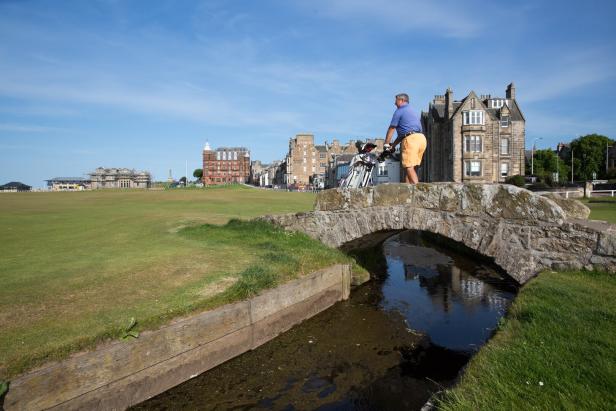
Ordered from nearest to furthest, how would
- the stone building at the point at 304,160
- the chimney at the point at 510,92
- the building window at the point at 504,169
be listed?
the building window at the point at 504,169 < the chimney at the point at 510,92 < the stone building at the point at 304,160

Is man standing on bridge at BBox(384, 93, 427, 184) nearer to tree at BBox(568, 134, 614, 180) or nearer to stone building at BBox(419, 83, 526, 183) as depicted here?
stone building at BBox(419, 83, 526, 183)

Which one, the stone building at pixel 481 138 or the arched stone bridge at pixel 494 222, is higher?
the stone building at pixel 481 138

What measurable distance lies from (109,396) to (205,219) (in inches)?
407

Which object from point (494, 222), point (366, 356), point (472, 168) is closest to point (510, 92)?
point (472, 168)

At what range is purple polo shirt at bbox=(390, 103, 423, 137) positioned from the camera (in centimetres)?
862

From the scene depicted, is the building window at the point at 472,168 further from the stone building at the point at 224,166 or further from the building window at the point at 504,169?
the stone building at the point at 224,166

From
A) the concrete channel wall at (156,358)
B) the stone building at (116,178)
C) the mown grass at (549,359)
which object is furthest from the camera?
the stone building at (116,178)

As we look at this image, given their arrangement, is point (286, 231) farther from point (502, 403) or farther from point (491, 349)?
point (502, 403)

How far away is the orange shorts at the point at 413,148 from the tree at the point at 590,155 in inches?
3361

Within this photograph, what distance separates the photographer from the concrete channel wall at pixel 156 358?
4.13 metres

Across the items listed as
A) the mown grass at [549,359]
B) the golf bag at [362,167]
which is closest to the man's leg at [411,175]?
the golf bag at [362,167]

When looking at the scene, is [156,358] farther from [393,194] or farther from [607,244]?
[607,244]

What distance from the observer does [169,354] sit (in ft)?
17.5

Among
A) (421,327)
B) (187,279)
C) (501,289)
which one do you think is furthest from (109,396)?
(501,289)
